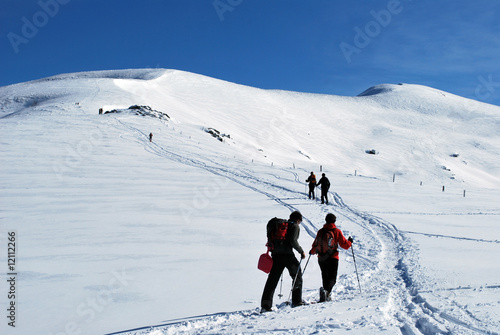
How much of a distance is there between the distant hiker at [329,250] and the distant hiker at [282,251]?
0.50 m

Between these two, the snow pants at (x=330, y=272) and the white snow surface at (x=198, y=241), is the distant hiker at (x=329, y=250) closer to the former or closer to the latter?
the snow pants at (x=330, y=272)

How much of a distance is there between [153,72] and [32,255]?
99.0 m

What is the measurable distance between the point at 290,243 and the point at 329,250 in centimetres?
84

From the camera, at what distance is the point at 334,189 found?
2075 cm

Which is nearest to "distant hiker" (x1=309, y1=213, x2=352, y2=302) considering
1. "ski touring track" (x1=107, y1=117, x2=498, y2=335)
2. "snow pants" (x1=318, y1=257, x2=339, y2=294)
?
"snow pants" (x1=318, y1=257, x2=339, y2=294)

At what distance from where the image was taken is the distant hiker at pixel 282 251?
6.07m

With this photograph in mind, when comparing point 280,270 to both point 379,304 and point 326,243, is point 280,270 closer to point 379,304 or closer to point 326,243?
point 326,243

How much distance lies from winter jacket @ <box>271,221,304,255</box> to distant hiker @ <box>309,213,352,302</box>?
578mm

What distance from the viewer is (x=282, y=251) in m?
6.20

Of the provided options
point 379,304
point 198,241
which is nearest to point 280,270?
point 379,304

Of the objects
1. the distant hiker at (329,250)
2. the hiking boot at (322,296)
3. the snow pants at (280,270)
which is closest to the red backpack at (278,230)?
the snow pants at (280,270)

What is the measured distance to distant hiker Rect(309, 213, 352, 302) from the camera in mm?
6453

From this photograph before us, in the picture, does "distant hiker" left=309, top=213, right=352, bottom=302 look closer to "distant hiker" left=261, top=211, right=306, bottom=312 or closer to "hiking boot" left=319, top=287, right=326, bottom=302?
"hiking boot" left=319, top=287, right=326, bottom=302

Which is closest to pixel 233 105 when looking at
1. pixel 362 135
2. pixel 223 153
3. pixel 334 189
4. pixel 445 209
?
pixel 362 135
